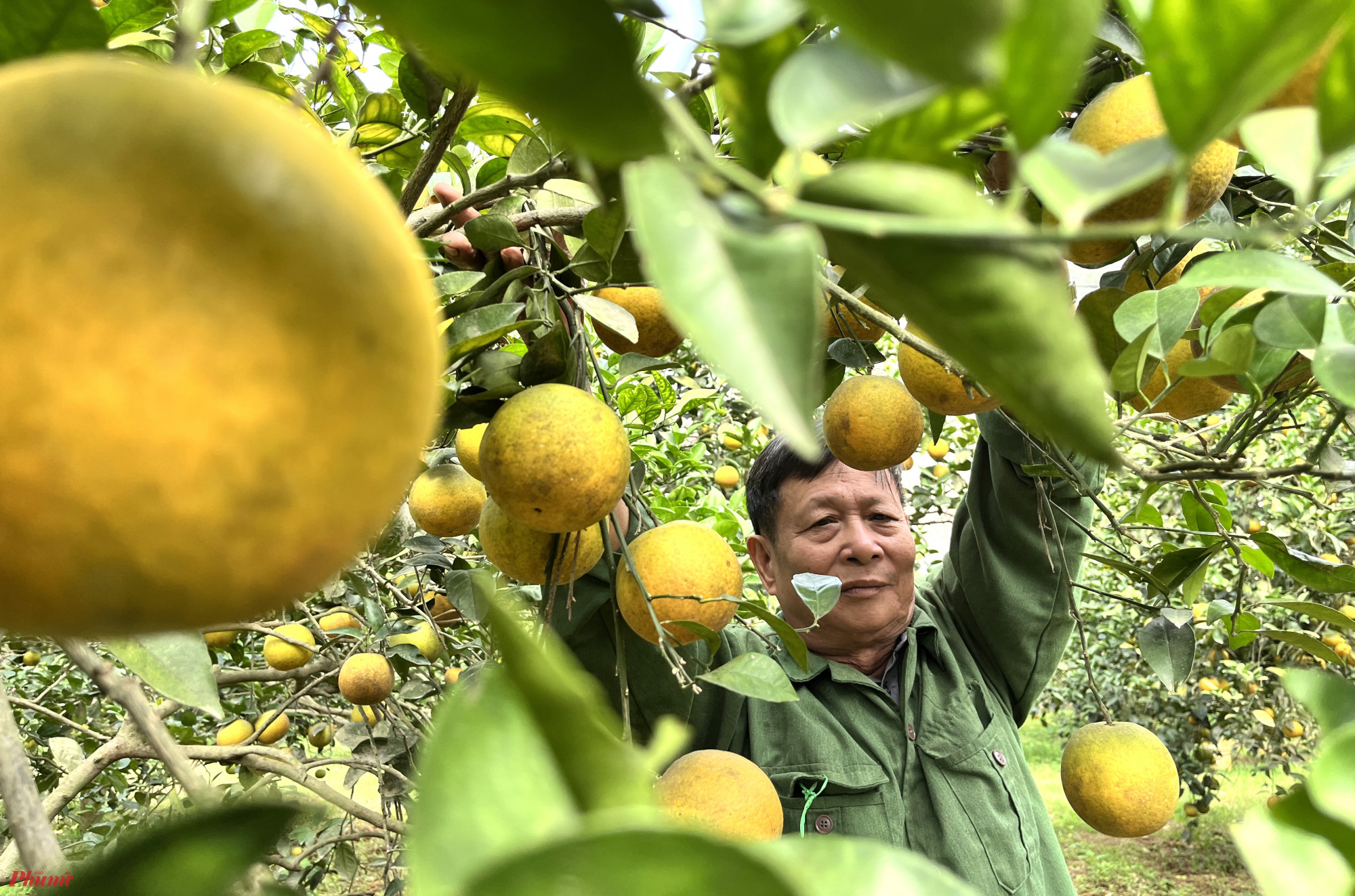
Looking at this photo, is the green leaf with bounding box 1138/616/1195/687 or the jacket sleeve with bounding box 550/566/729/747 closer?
the green leaf with bounding box 1138/616/1195/687

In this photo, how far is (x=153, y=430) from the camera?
26 centimetres

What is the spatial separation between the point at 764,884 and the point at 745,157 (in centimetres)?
26

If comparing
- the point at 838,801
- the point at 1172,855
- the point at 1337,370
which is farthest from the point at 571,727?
the point at 1172,855

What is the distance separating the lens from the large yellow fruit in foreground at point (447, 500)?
1.57m

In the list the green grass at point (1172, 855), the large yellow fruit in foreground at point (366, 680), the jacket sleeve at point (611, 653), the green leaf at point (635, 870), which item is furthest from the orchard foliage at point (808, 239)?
the green grass at point (1172, 855)

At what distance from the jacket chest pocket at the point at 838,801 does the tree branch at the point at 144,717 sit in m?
1.70

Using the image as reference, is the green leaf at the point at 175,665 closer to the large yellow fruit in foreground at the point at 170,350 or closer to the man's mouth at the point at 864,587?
the large yellow fruit in foreground at the point at 170,350

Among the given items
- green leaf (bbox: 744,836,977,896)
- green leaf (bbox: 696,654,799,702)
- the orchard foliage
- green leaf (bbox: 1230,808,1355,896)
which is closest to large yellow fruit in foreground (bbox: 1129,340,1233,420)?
the orchard foliage

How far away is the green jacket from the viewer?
202cm

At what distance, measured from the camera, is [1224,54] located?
0.97 feet

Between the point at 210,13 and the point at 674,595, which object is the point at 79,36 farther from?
the point at 674,595

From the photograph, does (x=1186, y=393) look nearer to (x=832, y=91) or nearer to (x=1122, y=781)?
(x=1122, y=781)

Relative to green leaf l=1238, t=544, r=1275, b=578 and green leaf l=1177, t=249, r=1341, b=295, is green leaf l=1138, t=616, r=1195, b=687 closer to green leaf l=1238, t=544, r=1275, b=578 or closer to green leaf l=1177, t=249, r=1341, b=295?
green leaf l=1238, t=544, r=1275, b=578

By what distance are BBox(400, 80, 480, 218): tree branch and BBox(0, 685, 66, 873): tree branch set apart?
1.50 ft
